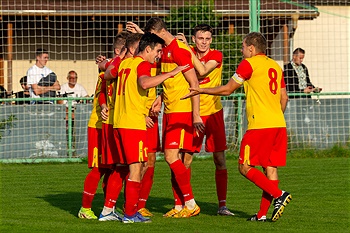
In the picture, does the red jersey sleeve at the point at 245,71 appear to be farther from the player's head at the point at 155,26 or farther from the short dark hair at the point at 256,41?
the player's head at the point at 155,26

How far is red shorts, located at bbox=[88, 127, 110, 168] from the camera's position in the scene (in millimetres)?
9312

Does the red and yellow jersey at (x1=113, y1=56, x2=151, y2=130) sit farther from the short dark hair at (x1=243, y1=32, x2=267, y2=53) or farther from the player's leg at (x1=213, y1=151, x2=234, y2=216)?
the player's leg at (x1=213, y1=151, x2=234, y2=216)

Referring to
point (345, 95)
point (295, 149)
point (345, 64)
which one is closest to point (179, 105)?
point (295, 149)

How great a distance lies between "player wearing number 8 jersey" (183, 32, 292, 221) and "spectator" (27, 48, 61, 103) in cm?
922

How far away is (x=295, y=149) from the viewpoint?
17.6 meters

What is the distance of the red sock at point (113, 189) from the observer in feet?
29.1

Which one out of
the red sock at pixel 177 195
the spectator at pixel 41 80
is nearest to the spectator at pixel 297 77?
the spectator at pixel 41 80

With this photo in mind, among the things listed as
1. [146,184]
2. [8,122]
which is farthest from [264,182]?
[8,122]

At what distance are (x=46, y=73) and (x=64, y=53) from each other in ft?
10.3

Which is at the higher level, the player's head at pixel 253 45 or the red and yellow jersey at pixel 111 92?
the player's head at pixel 253 45

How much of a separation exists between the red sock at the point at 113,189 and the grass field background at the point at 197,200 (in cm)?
29

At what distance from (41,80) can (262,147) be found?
31.8 feet

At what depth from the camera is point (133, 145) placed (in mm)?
8562

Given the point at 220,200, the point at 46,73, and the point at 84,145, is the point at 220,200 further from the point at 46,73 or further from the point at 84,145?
the point at 46,73
